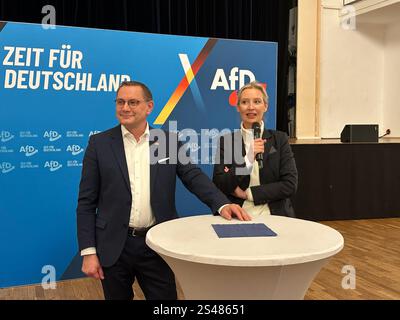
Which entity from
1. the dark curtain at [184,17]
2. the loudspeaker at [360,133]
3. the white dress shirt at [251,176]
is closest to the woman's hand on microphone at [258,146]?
the white dress shirt at [251,176]

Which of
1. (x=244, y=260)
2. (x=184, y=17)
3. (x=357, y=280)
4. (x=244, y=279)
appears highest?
(x=184, y=17)

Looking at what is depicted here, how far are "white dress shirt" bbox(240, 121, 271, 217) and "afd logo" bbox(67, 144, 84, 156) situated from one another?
154 cm

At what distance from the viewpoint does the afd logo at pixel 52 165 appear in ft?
11.0

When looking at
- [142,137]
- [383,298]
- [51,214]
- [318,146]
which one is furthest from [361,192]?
[142,137]

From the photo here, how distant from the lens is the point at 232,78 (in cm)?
386

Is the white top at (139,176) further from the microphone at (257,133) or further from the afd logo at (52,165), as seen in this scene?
the afd logo at (52,165)

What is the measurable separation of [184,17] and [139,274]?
5213 millimetres

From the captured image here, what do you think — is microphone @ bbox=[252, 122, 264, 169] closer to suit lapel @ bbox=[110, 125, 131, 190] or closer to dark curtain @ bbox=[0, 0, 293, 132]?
suit lapel @ bbox=[110, 125, 131, 190]

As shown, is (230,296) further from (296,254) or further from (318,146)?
(318,146)

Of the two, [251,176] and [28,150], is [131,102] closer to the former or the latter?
[251,176]

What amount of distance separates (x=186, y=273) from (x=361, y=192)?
176 inches

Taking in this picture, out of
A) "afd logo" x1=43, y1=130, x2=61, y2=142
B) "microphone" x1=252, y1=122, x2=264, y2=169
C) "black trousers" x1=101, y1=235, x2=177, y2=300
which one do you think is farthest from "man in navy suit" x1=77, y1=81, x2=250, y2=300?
"afd logo" x1=43, y1=130, x2=61, y2=142

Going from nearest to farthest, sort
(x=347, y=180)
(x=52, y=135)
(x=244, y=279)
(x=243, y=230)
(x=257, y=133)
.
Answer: (x=244, y=279) < (x=243, y=230) < (x=257, y=133) < (x=52, y=135) < (x=347, y=180)

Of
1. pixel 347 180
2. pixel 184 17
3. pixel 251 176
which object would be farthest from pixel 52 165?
pixel 184 17
